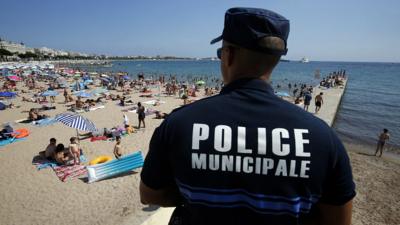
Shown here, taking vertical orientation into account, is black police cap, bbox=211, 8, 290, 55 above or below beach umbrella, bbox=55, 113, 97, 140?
above

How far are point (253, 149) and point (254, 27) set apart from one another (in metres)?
0.54

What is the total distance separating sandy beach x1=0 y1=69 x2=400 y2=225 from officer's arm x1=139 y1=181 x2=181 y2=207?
3.84 meters

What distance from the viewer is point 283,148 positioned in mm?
1105

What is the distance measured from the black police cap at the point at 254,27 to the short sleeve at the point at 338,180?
51 cm

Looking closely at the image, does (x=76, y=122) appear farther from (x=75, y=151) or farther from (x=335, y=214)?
(x=335, y=214)

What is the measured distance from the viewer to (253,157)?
1.12 metres

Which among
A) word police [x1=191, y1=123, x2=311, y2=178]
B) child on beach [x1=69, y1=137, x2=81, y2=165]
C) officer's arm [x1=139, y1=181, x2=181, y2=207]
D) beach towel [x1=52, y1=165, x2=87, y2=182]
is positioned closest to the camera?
word police [x1=191, y1=123, x2=311, y2=178]

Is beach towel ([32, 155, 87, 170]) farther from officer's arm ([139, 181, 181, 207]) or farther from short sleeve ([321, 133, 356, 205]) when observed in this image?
short sleeve ([321, 133, 356, 205])

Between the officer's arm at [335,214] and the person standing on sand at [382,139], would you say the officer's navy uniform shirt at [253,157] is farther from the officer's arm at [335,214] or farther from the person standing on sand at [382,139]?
the person standing on sand at [382,139]

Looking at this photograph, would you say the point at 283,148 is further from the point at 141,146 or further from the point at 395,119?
the point at 395,119

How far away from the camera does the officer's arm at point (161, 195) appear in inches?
55.1

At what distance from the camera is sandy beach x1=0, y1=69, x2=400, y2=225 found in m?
6.64

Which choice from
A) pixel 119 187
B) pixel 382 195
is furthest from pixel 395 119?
pixel 119 187

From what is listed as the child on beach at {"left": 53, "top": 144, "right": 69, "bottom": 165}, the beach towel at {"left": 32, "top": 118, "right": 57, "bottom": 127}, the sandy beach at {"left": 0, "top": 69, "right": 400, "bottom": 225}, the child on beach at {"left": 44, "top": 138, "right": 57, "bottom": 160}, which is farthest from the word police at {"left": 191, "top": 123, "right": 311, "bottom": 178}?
the beach towel at {"left": 32, "top": 118, "right": 57, "bottom": 127}
